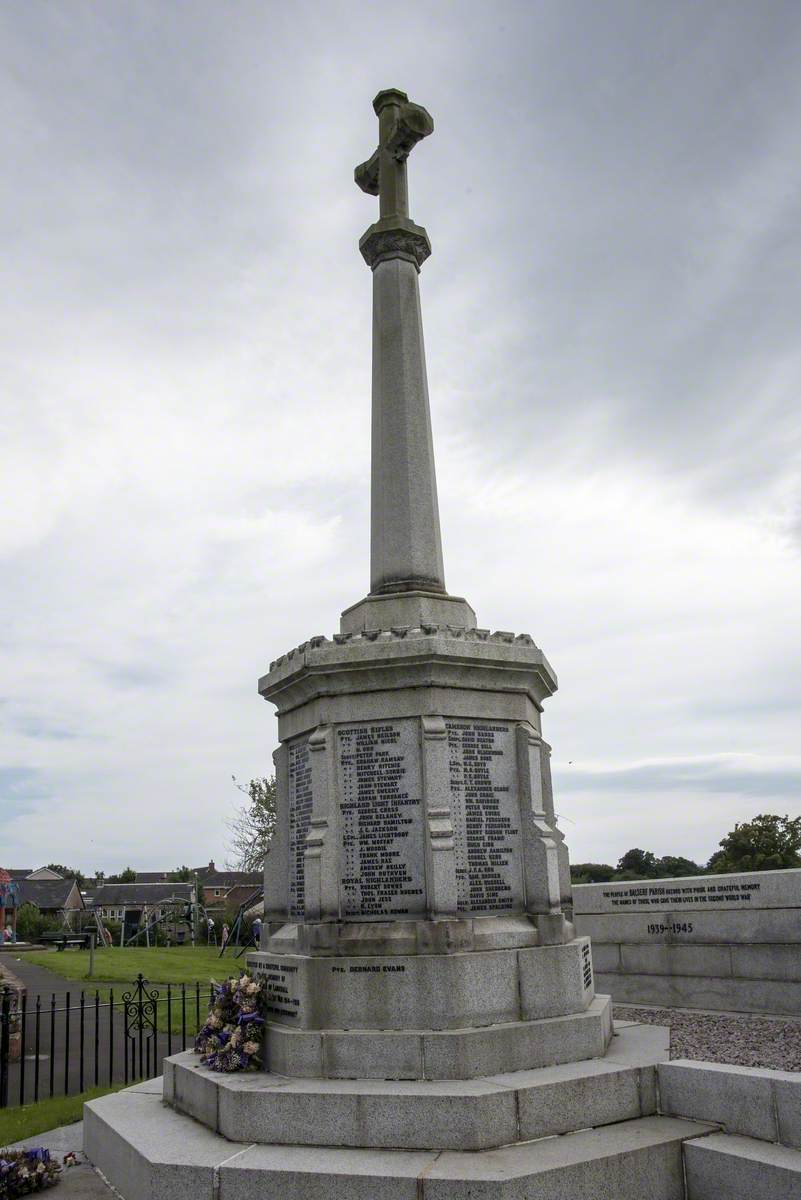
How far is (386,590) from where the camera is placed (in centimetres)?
906

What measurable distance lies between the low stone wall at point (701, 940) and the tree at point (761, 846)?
873 inches

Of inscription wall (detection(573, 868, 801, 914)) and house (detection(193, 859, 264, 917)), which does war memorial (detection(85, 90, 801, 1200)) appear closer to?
inscription wall (detection(573, 868, 801, 914))

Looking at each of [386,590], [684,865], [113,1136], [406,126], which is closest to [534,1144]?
[113,1136]

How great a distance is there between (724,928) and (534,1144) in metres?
5.94

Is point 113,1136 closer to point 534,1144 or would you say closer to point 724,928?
point 534,1144

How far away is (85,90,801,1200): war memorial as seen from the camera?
5918 millimetres

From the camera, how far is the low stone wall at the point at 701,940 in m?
10.5

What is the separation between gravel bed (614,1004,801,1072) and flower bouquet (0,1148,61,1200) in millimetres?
5170

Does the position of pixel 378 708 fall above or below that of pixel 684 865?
above

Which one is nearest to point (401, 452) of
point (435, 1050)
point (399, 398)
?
point (399, 398)

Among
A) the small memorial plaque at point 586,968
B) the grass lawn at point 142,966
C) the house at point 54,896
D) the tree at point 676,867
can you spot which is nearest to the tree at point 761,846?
the tree at point 676,867

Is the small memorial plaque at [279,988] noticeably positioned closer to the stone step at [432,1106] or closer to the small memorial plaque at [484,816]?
the stone step at [432,1106]

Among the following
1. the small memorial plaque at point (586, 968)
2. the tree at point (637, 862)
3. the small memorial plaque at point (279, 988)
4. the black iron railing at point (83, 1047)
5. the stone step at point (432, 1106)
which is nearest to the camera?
the stone step at point (432, 1106)

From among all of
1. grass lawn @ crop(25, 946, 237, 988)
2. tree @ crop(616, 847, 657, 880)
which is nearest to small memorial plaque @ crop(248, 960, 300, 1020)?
grass lawn @ crop(25, 946, 237, 988)
